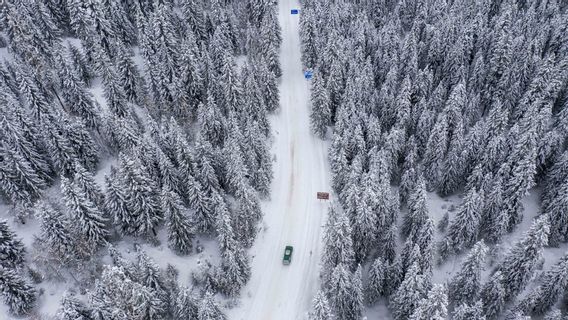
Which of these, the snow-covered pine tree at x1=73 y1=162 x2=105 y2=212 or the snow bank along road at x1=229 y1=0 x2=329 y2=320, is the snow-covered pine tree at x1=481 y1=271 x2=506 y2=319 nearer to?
the snow bank along road at x1=229 y1=0 x2=329 y2=320

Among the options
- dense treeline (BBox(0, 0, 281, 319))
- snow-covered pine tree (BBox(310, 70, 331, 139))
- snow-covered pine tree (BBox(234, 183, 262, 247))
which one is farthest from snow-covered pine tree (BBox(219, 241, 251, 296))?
snow-covered pine tree (BBox(310, 70, 331, 139))

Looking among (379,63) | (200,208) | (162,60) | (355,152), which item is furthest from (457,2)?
(200,208)

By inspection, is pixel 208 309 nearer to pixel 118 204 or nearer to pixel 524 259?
pixel 118 204

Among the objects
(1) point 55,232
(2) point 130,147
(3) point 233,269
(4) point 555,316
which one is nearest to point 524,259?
(4) point 555,316

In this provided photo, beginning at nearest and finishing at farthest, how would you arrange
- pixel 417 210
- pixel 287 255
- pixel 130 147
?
1. pixel 417 210
2. pixel 287 255
3. pixel 130 147

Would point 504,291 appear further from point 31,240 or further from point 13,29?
point 13,29

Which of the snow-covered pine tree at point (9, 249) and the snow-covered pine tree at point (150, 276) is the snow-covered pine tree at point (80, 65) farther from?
the snow-covered pine tree at point (150, 276)

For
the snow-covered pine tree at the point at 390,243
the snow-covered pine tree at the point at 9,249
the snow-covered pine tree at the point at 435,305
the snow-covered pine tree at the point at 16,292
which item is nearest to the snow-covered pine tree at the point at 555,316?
the snow-covered pine tree at the point at 435,305
